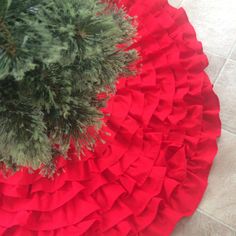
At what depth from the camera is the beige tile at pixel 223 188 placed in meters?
0.96

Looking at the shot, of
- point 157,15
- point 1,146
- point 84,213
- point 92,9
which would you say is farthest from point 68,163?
point 157,15

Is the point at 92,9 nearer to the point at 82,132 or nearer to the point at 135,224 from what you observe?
the point at 82,132

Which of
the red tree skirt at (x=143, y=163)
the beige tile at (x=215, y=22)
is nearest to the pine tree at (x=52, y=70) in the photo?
the red tree skirt at (x=143, y=163)

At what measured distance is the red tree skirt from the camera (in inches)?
32.0

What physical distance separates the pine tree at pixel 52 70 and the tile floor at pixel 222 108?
0.50m

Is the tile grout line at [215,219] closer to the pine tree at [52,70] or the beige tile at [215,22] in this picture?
the pine tree at [52,70]

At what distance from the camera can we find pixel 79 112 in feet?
2.07

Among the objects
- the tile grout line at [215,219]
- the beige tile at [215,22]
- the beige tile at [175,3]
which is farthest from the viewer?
the beige tile at [175,3]

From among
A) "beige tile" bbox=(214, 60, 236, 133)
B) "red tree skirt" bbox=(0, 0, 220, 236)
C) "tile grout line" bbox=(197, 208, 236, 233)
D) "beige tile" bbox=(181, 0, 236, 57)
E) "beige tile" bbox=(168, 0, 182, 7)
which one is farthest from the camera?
"beige tile" bbox=(168, 0, 182, 7)

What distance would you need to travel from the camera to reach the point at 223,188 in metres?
0.99

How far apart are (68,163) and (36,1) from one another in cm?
43

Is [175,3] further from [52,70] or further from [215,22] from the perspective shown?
[52,70]

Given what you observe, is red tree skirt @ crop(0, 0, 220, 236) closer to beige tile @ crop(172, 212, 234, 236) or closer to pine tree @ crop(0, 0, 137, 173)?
beige tile @ crop(172, 212, 234, 236)

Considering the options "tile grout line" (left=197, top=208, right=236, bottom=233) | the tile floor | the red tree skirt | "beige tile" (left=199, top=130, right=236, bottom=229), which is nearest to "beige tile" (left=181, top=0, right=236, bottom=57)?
the tile floor
